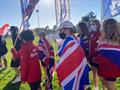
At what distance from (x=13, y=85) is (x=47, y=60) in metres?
2.77

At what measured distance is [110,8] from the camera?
13.6 meters

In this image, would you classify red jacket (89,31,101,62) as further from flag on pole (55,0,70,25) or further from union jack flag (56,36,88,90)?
flag on pole (55,0,70,25)

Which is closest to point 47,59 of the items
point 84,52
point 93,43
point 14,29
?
point 93,43

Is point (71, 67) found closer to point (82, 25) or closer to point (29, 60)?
point (29, 60)

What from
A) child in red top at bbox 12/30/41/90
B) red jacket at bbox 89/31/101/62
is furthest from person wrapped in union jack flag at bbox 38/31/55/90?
child in red top at bbox 12/30/41/90

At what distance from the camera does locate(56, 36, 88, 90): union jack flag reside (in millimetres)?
6410

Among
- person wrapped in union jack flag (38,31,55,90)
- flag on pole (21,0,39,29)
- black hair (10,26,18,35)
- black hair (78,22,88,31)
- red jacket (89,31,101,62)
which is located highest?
flag on pole (21,0,39,29)

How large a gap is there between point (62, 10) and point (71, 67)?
14.5m

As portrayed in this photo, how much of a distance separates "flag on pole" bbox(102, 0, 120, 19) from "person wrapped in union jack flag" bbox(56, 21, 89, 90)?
7138 millimetres

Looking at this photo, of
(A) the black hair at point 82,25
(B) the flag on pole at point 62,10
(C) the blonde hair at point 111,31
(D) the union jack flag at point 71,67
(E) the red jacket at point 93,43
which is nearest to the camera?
(D) the union jack flag at point 71,67

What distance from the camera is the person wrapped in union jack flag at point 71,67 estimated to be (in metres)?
6.41

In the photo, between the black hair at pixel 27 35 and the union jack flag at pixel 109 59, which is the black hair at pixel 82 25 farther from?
the union jack flag at pixel 109 59

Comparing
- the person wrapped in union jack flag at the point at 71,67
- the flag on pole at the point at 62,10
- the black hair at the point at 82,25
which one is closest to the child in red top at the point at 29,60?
the person wrapped in union jack flag at the point at 71,67

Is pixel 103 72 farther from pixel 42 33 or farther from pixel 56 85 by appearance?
pixel 56 85
